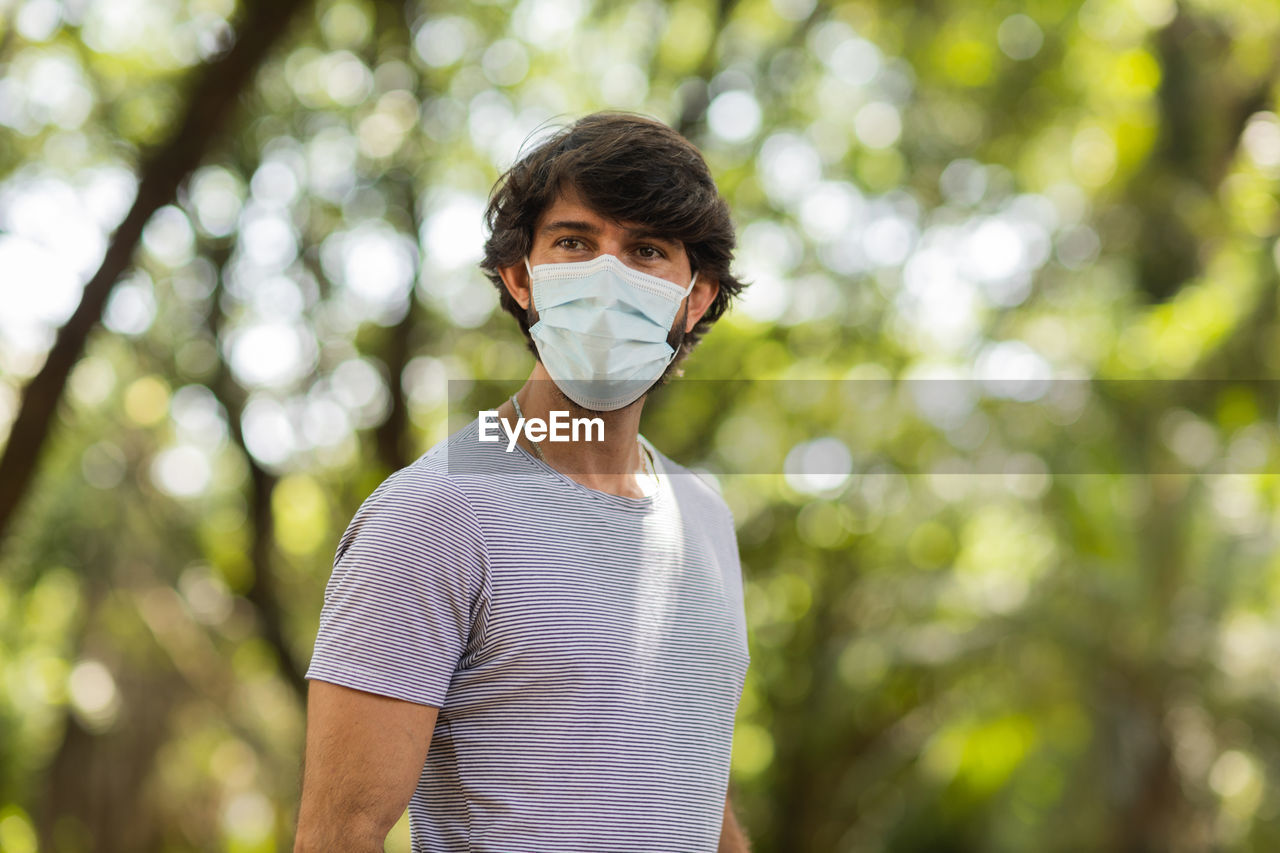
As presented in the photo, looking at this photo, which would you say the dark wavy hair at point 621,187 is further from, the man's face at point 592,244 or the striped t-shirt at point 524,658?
the striped t-shirt at point 524,658

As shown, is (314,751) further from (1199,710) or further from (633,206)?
(1199,710)

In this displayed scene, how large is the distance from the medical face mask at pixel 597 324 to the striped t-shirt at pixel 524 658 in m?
0.24

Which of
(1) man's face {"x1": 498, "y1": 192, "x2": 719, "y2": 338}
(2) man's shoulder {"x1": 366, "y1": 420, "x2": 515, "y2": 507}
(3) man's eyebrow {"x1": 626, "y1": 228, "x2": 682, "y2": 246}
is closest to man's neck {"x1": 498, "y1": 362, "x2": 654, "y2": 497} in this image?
(2) man's shoulder {"x1": 366, "y1": 420, "x2": 515, "y2": 507}

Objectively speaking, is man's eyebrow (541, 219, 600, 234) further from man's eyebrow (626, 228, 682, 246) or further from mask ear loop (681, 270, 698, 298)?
mask ear loop (681, 270, 698, 298)

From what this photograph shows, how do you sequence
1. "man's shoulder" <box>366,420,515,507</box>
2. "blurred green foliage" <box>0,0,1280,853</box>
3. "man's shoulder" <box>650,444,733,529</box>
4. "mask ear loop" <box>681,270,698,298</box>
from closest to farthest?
"man's shoulder" <box>366,420,515,507</box> < "mask ear loop" <box>681,270,698,298</box> < "man's shoulder" <box>650,444,733,529</box> < "blurred green foliage" <box>0,0,1280,853</box>

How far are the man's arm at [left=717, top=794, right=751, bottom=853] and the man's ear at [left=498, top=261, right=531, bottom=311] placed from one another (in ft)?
3.93

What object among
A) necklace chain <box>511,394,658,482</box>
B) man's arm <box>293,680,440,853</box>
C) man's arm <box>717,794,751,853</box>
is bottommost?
man's arm <box>717,794,751,853</box>

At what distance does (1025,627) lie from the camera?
45.3ft

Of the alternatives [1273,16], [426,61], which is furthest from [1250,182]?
[426,61]

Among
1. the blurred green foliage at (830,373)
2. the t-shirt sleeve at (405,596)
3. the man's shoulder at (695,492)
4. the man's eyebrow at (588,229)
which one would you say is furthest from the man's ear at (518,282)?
the blurred green foliage at (830,373)

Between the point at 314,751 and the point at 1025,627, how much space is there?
1326 cm

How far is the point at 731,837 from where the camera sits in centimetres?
252

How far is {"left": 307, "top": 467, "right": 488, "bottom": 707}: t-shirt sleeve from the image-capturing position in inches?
70.4

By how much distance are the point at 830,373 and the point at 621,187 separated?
1211cm
